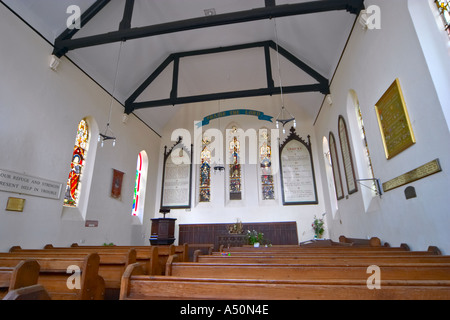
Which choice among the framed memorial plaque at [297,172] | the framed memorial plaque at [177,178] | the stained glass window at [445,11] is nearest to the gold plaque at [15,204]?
the framed memorial plaque at [177,178]

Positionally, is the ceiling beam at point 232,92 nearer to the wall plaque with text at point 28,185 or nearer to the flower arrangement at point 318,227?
the wall plaque with text at point 28,185

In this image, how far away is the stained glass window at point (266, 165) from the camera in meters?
7.98

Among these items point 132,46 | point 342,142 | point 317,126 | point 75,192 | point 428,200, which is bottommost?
point 428,200

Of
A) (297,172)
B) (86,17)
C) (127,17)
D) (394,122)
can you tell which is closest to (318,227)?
(297,172)

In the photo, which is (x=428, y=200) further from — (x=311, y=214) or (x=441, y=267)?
(x=311, y=214)

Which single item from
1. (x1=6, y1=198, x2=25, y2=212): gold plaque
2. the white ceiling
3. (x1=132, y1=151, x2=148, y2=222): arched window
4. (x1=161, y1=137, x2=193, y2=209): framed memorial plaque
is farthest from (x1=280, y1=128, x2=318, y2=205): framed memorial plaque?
(x1=6, y1=198, x2=25, y2=212): gold plaque

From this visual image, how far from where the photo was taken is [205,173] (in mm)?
8500

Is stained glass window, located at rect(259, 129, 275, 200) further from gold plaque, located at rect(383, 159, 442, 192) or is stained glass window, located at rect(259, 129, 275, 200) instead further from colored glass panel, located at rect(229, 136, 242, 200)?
gold plaque, located at rect(383, 159, 442, 192)

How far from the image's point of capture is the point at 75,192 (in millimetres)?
5070

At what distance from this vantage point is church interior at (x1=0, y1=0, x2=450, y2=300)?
266 centimetres
